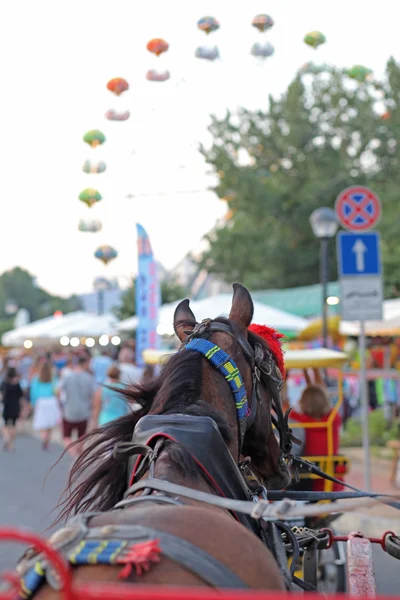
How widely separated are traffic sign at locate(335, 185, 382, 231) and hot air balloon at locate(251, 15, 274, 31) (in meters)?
7.50

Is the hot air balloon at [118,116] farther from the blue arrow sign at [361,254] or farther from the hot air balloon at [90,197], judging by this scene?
the blue arrow sign at [361,254]

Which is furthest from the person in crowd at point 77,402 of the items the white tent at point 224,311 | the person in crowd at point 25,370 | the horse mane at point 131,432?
the person in crowd at point 25,370

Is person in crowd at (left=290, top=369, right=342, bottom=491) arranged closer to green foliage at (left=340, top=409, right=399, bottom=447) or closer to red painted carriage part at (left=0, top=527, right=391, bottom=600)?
red painted carriage part at (left=0, top=527, right=391, bottom=600)

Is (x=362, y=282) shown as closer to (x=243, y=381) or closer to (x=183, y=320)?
(x=183, y=320)

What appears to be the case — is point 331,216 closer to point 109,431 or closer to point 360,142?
point 109,431

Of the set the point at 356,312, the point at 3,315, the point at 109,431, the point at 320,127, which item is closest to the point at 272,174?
the point at 320,127

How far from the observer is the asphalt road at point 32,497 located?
24.6ft

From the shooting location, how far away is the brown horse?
207cm

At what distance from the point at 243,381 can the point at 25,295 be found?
121 m

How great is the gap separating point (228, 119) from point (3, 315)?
87644 mm

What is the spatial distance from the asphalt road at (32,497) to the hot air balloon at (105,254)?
4765 mm

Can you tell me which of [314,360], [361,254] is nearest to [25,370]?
[361,254]

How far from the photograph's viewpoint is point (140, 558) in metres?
2.01

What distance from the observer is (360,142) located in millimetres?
38219
